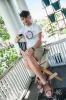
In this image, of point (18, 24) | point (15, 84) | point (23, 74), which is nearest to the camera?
point (15, 84)

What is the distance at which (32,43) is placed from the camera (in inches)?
129

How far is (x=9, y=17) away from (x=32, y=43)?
1368mm

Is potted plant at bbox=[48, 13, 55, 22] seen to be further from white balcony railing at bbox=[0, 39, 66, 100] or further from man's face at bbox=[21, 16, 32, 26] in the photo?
man's face at bbox=[21, 16, 32, 26]

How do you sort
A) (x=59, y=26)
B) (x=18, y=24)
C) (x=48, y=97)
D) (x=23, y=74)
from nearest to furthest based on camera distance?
(x=48, y=97) < (x=23, y=74) < (x=18, y=24) < (x=59, y=26)

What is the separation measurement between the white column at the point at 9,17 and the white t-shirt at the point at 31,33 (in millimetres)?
1200

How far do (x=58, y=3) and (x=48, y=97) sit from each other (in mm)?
2523

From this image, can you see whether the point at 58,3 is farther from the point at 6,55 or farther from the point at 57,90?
the point at 57,90

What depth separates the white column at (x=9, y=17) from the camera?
430cm

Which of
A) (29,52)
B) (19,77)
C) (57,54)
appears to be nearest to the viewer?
(29,52)

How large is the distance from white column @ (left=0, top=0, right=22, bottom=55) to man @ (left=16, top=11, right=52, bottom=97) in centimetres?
120

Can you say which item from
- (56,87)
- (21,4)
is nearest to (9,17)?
(21,4)

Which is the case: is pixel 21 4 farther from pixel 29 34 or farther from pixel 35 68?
pixel 35 68

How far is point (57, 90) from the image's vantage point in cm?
→ 335

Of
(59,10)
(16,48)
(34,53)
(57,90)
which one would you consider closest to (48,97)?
(57,90)
